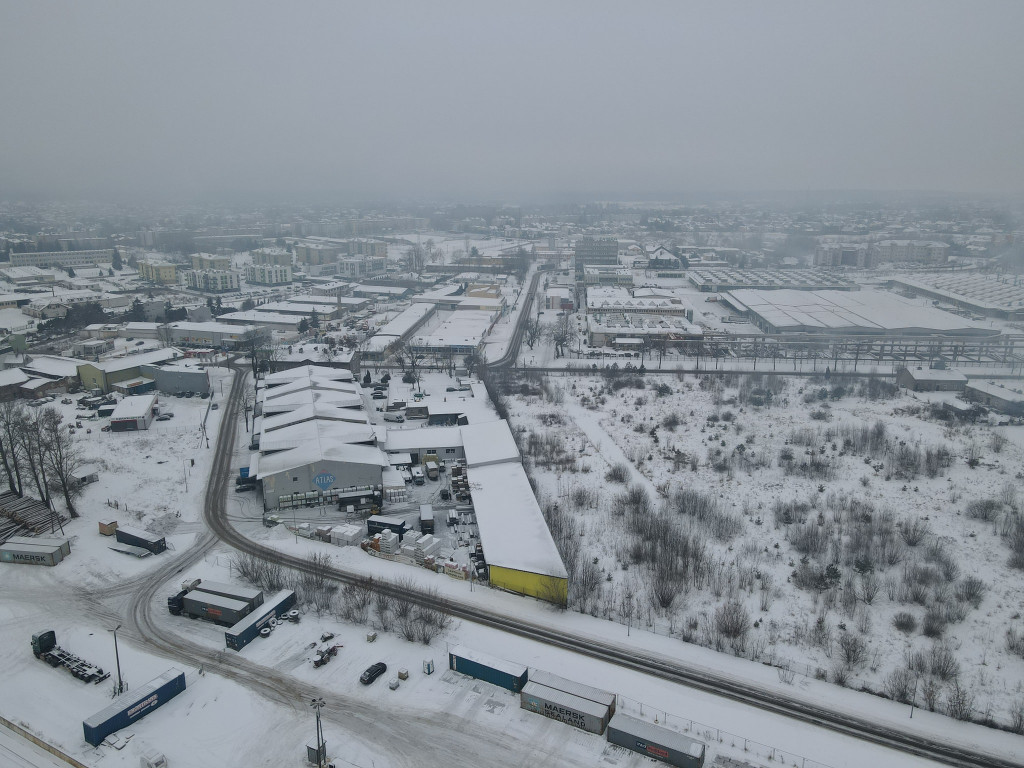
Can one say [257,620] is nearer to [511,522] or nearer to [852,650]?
[511,522]

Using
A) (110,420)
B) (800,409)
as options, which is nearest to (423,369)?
(110,420)

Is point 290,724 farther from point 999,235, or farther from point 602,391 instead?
point 999,235

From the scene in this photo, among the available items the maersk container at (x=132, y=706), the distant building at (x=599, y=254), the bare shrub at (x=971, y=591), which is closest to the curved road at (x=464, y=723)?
the maersk container at (x=132, y=706)

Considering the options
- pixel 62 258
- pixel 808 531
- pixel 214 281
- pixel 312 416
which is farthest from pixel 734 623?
pixel 62 258

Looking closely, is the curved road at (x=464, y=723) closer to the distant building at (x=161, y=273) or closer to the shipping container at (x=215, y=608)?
the shipping container at (x=215, y=608)

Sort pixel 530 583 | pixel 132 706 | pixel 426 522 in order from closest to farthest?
pixel 132 706, pixel 530 583, pixel 426 522

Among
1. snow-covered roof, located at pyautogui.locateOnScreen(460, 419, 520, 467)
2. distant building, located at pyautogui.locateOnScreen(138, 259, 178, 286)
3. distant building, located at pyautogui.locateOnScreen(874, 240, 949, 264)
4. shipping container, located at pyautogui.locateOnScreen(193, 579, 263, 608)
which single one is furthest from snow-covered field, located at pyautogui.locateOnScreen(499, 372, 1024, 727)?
distant building, located at pyautogui.locateOnScreen(138, 259, 178, 286)
